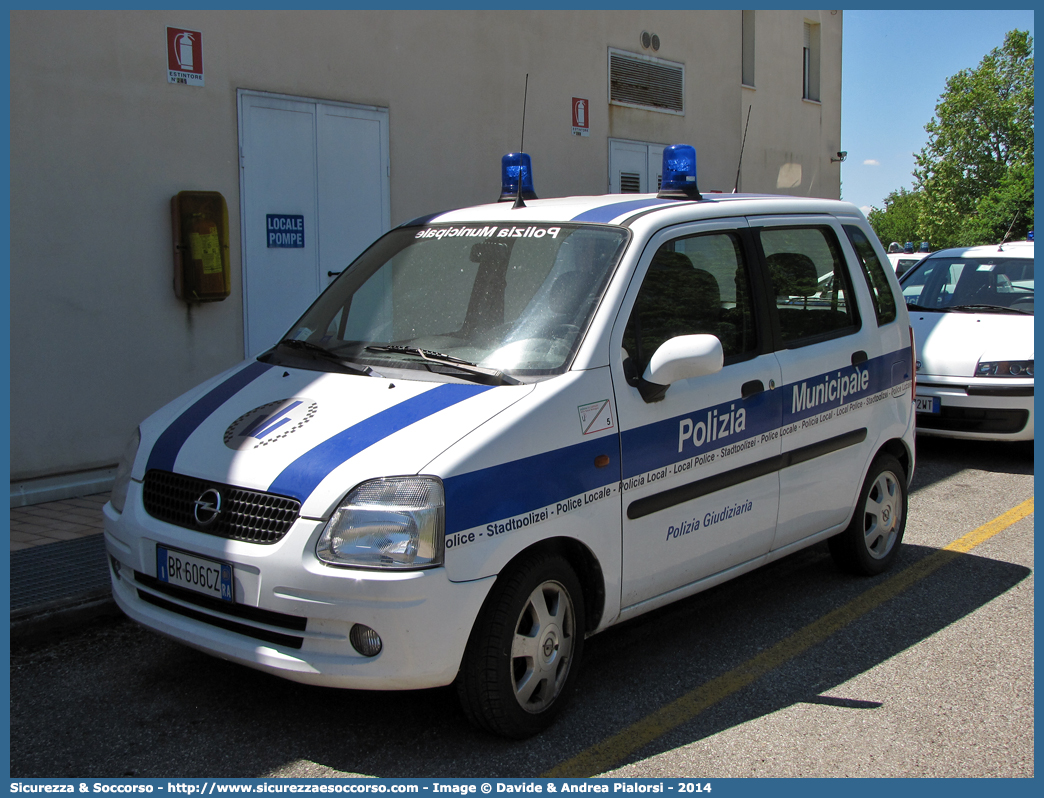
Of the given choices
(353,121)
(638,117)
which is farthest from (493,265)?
(638,117)

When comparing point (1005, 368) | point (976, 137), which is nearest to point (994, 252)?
point (1005, 368)

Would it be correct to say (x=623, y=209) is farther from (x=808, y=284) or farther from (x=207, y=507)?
(x=207, y=507)

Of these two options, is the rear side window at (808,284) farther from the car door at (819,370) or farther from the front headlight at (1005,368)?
the front headlight at (1005,368)

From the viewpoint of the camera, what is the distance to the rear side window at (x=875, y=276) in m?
5.28

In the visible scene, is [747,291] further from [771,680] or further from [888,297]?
[771,680]

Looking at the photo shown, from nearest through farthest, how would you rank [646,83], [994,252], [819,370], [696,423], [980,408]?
[696,423], [819,370], [980,408], [994,252], [646,83]

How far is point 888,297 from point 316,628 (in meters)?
3.62

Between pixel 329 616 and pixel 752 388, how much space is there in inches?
83.1

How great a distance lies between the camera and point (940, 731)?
3.65 meters

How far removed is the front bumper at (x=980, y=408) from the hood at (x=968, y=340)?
0.38 ft

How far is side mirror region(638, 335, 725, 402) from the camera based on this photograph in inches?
148

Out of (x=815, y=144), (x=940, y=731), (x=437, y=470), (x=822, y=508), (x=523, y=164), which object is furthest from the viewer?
(x=815, y=144)

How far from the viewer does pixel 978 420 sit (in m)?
8.09

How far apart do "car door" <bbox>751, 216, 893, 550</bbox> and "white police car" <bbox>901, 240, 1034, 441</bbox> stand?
11.1 feet
